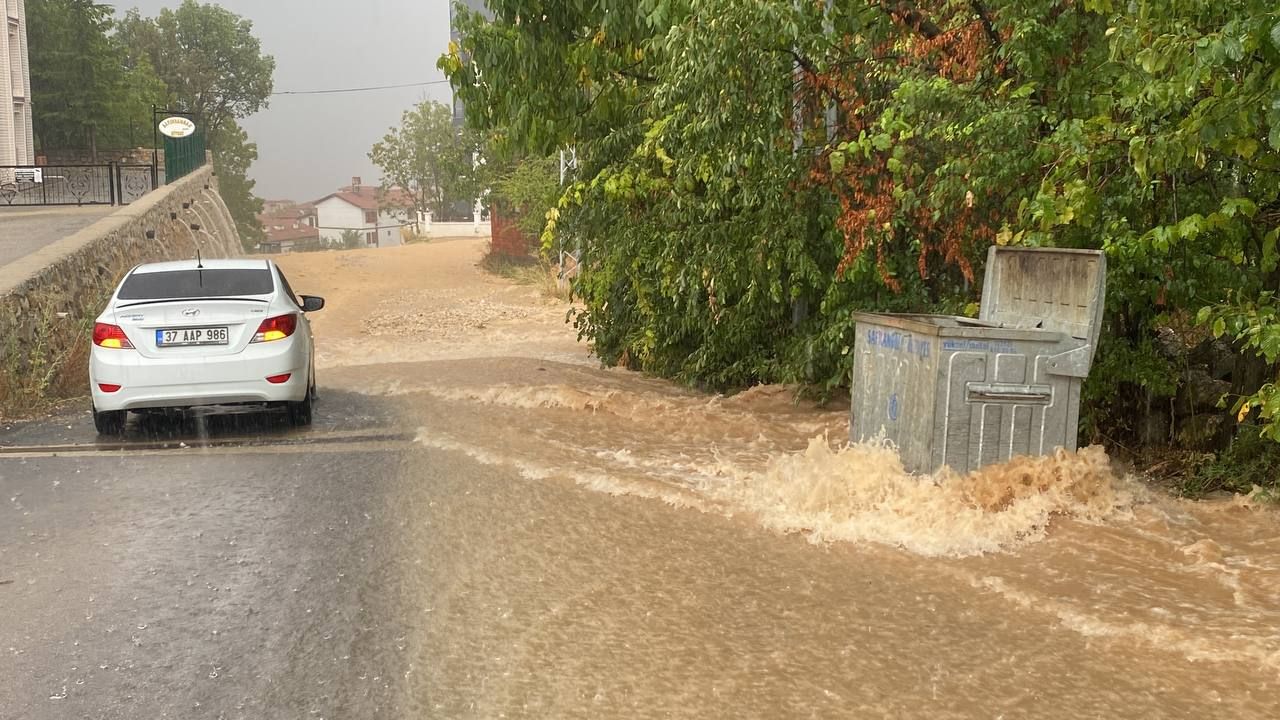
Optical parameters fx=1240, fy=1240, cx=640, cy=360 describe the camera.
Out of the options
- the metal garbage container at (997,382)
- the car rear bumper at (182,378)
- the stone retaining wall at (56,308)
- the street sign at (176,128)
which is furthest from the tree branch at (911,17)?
the street sign at (176,128)

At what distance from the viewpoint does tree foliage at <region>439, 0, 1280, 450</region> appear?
22.7ft

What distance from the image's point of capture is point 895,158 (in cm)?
873

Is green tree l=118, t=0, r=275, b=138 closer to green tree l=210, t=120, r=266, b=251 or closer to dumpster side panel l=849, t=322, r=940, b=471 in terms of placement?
green tree l=210, t=120, r=266, b=251

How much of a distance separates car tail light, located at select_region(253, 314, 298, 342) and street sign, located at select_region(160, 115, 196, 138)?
33.8 m

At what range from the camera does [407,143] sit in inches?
3720

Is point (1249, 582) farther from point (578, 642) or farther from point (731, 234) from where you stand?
point (731, 234)

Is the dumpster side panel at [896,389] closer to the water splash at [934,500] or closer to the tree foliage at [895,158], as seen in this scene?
the water splash at [934,500]

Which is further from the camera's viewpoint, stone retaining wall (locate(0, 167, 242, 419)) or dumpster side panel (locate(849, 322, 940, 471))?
stone retaining wall (locate(0, 167, 242, 419))

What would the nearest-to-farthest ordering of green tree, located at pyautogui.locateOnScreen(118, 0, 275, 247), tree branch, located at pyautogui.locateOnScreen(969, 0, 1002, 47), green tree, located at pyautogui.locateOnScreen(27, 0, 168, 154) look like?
tree branch, located at pyautogui.locateOnScreen(969, 0, 1002, 47), green tree, located at pyautogui.locateOnScreen(27, 0, 168, 154), green tree, located at pyautogui.locateOnScreen(118, 0, 275, 247)

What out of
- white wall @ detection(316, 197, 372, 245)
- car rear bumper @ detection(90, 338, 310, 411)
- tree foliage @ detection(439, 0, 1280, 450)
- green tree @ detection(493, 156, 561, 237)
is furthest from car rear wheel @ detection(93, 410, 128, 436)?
white wall @ detection(316, 197, 372, 245)

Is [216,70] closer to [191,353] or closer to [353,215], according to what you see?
[353,215]

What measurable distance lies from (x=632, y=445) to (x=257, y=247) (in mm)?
94202

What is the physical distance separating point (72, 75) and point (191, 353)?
5098 centimetres

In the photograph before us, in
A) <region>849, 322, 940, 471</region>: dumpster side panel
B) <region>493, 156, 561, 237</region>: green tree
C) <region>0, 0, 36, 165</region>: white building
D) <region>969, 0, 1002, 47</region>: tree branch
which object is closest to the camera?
<region>849, 322, 940, 471</region>: dumpster side panel
